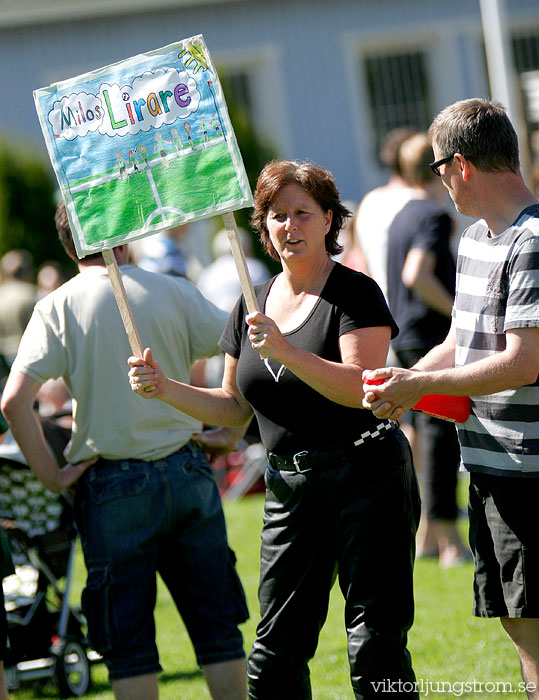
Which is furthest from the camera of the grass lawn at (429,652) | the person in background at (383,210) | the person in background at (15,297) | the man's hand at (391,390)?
the person in background at (15,297)

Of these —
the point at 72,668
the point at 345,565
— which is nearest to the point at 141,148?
the point at 345,565

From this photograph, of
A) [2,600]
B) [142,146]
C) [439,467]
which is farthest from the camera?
[439,467]

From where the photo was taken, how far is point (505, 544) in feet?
11.8

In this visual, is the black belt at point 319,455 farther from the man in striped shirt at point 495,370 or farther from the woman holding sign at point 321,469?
the man in striped shirt at point 495,370

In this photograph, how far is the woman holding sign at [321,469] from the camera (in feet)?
11.8

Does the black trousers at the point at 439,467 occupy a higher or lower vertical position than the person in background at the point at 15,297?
lower

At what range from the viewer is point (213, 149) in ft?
11.8

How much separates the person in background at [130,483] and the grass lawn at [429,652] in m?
0.88

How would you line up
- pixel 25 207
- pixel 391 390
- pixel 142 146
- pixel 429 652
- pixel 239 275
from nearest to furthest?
pixel 391 390 < pixel 239 275 < pixel 142 146 < pixel 429 652 < pixel 25 207

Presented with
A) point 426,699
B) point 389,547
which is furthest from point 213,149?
point 426,699

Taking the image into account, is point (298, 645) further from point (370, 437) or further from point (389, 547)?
point (370, 437)

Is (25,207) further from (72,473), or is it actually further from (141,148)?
(141,148)

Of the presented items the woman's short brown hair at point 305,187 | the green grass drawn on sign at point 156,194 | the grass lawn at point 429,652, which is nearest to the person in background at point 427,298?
the grass lawn at point 429,652

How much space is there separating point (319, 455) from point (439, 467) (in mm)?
3363
